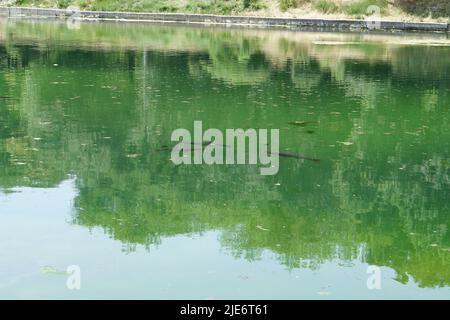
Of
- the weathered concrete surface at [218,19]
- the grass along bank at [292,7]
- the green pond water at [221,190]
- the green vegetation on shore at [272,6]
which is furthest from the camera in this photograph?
the green vegetation on shore at [272,6]

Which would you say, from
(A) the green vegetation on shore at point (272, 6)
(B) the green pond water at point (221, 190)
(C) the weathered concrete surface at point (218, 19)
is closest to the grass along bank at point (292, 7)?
(A) the green vegetation on shore at point (272, 6)

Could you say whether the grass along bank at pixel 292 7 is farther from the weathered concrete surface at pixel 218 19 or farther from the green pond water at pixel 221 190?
the green pond water at pixel 221 190

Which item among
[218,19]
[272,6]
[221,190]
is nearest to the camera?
[221,190]

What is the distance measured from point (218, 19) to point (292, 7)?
3.79m

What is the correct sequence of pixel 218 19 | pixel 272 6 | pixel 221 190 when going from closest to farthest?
pixel 221 190 < pixel 218 19 < pixel 272 6

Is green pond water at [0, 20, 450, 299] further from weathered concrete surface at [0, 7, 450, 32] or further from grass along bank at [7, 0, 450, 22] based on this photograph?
grass along bank at [7, 0, 450, 22]

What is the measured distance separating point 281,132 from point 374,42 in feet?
60.9

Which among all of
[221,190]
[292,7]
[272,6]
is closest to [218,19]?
[272,6]

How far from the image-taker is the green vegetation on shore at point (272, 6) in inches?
1480

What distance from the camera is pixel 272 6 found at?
39.7 meters

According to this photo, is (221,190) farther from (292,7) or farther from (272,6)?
(272,6)

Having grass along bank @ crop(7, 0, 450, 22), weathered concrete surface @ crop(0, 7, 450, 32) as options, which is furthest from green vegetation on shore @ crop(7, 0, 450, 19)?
weathered concrete surface @ crop(0, 7, 450, 32)

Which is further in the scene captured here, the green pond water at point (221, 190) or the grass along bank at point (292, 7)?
the grass along bank at point (292, 7)

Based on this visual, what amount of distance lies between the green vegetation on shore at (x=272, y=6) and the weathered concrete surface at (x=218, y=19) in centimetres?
143
